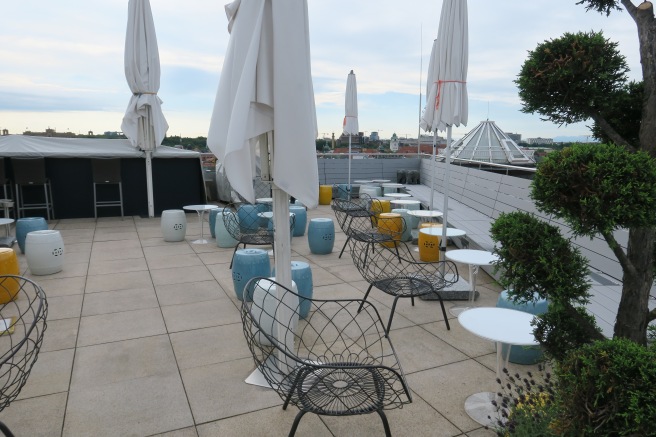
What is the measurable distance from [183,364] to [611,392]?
2.97 metres

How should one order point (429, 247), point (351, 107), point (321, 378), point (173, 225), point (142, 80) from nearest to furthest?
point (321, 378) < point (429, 247) < point (173, 225) < point (142, 80) < point (351, 107)

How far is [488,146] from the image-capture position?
23391 mm

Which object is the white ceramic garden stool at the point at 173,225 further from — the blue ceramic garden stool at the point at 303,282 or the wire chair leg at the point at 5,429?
the wire chair leg at the point at 5,429

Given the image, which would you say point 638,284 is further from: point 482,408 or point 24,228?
point 24,228

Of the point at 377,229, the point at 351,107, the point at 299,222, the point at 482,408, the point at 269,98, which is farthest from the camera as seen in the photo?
the point at 351,107

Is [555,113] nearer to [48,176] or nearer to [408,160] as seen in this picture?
[48,176]

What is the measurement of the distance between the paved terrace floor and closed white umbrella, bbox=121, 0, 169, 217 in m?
4.87

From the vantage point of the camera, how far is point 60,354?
3.57 m

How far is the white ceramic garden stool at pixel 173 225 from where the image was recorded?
795 centimetres

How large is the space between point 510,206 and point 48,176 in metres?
10.6

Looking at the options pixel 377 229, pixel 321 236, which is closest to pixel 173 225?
pixel 321 236

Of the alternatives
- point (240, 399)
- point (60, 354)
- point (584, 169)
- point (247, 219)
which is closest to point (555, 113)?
point (584, 169)

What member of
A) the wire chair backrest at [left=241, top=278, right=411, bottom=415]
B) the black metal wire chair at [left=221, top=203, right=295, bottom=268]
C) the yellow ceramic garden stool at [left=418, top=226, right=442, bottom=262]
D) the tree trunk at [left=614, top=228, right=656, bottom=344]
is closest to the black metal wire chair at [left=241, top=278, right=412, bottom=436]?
the wire chair backrest at [left=241, top=278, right=411, bottom=415]

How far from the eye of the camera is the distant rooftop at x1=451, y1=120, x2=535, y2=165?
73.1ft
